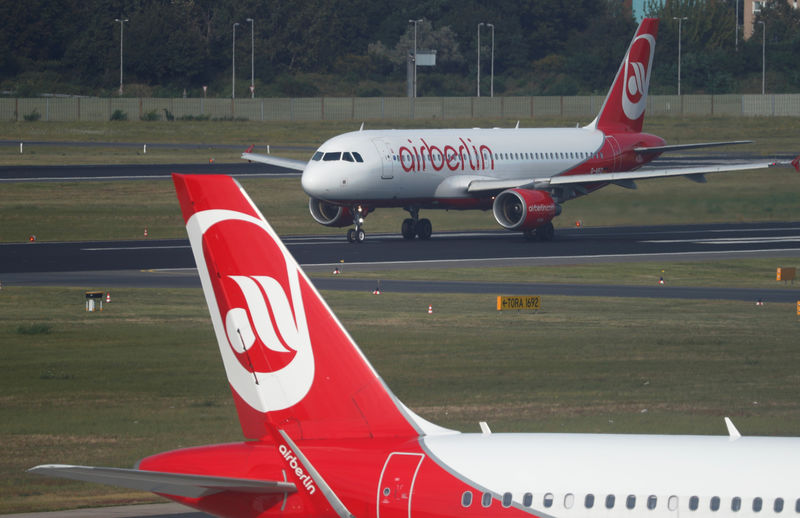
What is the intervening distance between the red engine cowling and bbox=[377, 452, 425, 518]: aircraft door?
170ft

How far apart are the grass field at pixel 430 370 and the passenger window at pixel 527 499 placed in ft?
36.3

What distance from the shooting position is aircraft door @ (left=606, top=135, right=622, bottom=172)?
7431 cm

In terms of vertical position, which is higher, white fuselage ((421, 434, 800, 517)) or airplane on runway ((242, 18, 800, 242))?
airplane on runway ((242, 18, 800, 242))

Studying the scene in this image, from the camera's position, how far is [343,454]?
45.6 ft

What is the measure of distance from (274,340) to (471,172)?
54966mm

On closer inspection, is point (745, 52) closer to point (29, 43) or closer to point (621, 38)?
point (621, 38)

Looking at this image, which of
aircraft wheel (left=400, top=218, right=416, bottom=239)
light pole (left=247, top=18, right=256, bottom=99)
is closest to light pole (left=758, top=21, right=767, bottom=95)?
light pole (left=247, top=18, right=256, bottom=99)

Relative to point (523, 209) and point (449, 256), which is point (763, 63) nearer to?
point (523, 209)

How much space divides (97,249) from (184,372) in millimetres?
31695

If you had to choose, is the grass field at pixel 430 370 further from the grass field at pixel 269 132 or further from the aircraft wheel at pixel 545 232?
the grass field at pixel 269 132

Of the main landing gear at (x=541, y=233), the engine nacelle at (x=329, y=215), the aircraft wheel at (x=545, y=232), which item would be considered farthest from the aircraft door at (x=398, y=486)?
the engine nacelle at (x=329, y=215)

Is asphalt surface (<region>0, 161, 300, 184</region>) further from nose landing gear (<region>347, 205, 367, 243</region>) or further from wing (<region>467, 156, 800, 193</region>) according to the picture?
wing (<region>467, 156, 800, 193</region>)

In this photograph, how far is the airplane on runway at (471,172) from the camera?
65125mm

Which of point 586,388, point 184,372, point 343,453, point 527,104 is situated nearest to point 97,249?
point 184,372
